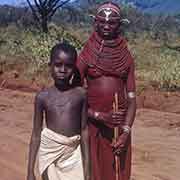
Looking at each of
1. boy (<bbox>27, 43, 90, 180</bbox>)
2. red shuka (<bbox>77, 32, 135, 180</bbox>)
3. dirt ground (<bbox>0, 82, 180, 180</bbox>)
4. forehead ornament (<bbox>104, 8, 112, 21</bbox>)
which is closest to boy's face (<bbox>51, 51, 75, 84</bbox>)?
boy (<bbox>27, 43, 90, 180</bbox>)

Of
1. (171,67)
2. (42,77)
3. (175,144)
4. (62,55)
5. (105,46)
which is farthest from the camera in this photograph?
(42,77)

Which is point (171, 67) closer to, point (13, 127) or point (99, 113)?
point (13, 127)

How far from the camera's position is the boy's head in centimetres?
286

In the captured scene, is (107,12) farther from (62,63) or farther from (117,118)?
(117,118)

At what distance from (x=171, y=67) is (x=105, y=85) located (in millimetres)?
7723

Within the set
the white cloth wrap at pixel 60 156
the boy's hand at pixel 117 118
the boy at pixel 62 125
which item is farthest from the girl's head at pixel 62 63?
the boy's hand at pixel 117 118

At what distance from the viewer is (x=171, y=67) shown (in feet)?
35.3

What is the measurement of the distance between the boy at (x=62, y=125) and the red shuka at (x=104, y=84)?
0.82ft

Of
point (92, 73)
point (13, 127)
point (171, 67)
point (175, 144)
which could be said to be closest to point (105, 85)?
point (92, 73)

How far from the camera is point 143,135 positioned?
24.8 feet

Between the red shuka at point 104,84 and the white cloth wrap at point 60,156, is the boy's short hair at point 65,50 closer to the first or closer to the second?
the red shuka at point 104,84

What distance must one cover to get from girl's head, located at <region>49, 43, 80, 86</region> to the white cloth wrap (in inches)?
11.6

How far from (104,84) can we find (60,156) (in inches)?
22.3

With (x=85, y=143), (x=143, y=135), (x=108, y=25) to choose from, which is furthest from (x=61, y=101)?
(x=143, y=135)
